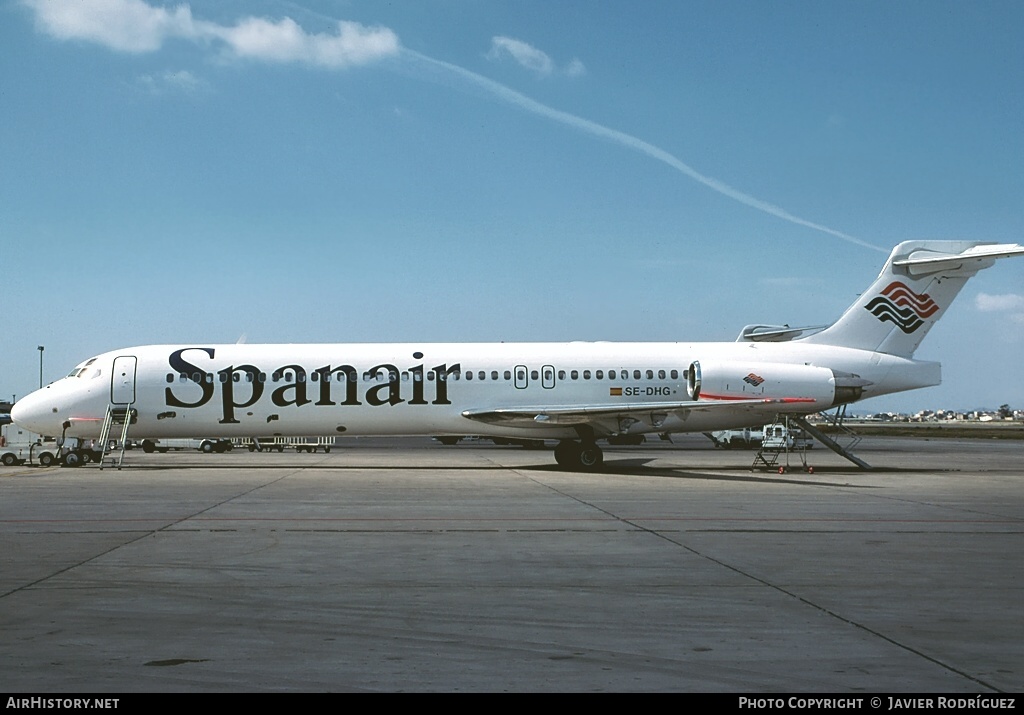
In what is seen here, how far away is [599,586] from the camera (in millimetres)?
8469

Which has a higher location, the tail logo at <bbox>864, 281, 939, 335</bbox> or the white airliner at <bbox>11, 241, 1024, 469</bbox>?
the tail logo at <bbox>864, 281, 939, 335</bbox>

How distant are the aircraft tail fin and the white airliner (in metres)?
0.04

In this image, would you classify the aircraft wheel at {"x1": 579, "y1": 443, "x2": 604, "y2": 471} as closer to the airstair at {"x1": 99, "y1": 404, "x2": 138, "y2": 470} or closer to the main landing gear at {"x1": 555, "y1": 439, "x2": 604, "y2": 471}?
the main landing gear at {"x1": 555, "y1": 439, "x2": 604, "y2": 471}

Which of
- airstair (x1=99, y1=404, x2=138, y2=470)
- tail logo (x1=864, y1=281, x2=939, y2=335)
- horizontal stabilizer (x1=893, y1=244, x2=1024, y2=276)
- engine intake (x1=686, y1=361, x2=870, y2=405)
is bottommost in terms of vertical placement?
airstair (x1=99, y1=404, x2=138, y2=470)

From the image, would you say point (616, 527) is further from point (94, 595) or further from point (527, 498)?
point (94, 595)

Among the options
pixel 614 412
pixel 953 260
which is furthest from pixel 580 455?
pixel 953 260

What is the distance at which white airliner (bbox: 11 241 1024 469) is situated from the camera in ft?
84.7

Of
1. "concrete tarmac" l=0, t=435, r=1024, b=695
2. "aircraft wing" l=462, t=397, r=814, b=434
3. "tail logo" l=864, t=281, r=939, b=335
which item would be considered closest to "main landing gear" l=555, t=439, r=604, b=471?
"aircraft wing" l=462, t=397, r=814, b=434

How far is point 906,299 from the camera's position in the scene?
26.9 metres

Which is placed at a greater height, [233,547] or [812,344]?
[812,344]

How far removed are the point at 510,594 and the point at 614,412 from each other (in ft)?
55.8

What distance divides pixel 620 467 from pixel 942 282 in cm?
1050

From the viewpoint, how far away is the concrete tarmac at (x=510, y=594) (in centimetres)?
561

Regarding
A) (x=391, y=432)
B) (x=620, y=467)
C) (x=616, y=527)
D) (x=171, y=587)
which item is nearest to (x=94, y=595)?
(x=171, y=587)
